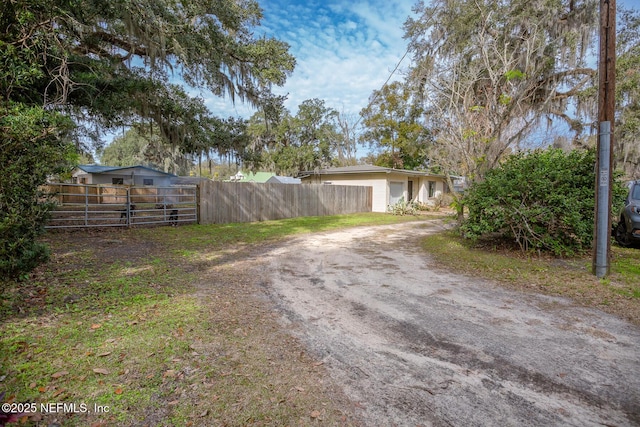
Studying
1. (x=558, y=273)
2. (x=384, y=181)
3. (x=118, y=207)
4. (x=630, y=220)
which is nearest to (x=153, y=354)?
(x=558, y=273)

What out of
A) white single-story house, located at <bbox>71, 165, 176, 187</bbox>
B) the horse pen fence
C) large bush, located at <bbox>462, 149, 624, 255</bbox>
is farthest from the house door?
white single-story house, located at <bbox>71, 165, 176, 187</bbox>

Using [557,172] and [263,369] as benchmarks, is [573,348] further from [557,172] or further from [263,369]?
[557,172]

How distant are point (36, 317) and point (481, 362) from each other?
459 centimetres

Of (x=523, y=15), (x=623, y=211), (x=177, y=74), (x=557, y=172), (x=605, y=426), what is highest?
(x=523, y=15)

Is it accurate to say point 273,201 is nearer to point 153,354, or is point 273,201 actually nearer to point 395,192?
point 395,192

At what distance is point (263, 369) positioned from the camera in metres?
2.61

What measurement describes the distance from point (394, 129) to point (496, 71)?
17.3m

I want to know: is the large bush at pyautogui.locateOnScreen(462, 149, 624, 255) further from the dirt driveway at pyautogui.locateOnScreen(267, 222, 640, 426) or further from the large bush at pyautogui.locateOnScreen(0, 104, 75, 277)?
the large bush at pyautogui.locateOnScreen(0, 104, 75, 277)

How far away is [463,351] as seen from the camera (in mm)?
2926

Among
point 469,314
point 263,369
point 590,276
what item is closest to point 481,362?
point 469,314

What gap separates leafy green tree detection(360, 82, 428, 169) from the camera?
24.9 m

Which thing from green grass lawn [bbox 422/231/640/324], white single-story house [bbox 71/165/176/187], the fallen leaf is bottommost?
the fallen leaf

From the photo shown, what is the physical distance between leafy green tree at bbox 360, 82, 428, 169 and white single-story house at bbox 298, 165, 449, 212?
8.98ft

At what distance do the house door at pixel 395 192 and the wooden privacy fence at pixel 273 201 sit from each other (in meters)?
1.32
